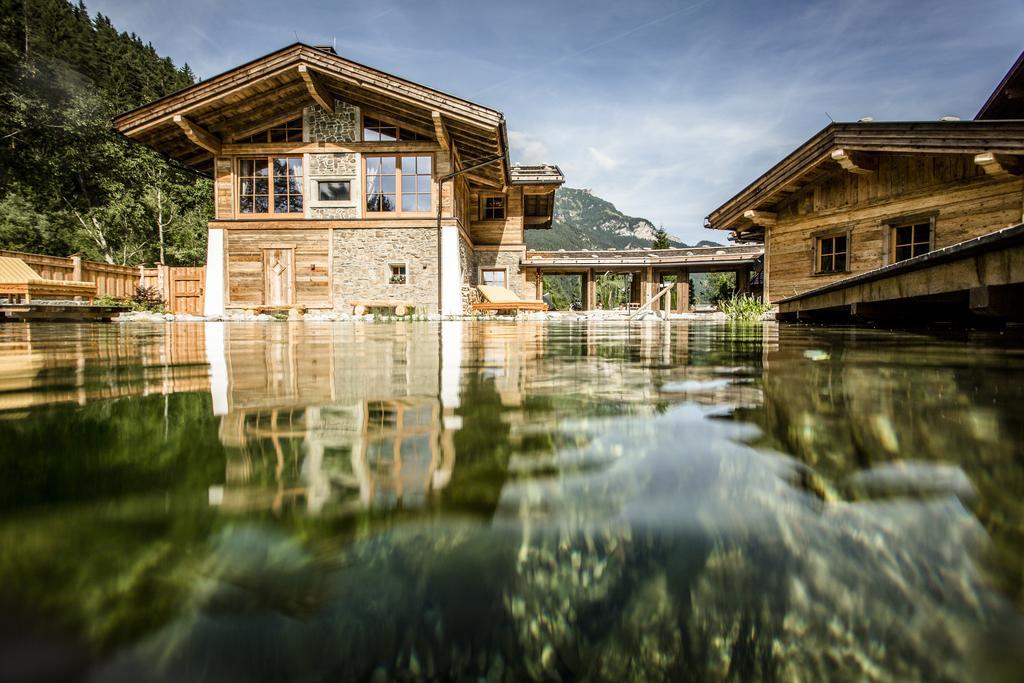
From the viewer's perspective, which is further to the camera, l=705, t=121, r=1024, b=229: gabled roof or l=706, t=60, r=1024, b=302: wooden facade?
l=706, t=60, r=1024, b=302: wooden facade

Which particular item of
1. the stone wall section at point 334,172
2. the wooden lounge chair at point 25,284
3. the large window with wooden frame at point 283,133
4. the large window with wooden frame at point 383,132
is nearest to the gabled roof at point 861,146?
the large window with wooden frame at point 383,132

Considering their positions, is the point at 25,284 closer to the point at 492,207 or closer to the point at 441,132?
the point at 441,132

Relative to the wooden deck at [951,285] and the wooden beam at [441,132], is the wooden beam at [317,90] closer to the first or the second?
the wooden beam at [441,132]

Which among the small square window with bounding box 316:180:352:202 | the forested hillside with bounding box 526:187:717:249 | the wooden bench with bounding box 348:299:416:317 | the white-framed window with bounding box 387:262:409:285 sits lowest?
the wooden bench with bounding box 348:299:416:317

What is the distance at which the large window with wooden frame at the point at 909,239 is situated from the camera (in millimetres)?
11164

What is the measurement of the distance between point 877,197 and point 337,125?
46.7 feet

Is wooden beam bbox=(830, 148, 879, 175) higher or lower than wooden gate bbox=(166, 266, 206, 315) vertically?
higher

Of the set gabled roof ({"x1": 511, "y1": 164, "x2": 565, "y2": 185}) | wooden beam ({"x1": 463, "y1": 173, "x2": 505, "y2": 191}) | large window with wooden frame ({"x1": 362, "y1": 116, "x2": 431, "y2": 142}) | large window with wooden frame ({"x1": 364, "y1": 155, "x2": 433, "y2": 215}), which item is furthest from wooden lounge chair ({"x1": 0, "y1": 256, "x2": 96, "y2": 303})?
gabled roof ({"x1": 511, "y1": 164, "x2": 565, "y2": 185})

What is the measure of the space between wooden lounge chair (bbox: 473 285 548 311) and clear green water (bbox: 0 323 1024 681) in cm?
1369

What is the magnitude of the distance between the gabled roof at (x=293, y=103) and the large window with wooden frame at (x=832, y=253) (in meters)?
8.74

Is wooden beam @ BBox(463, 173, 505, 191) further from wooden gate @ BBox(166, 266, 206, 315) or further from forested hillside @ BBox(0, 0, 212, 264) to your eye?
forested hillside @ BBox(0, 0, 212, 264)

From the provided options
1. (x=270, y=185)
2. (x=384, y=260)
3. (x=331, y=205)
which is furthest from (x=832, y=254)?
(x=270, y=185)

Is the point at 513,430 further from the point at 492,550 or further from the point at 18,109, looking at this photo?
the point at 18,109

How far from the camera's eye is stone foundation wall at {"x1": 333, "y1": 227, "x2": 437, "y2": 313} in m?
15.5
